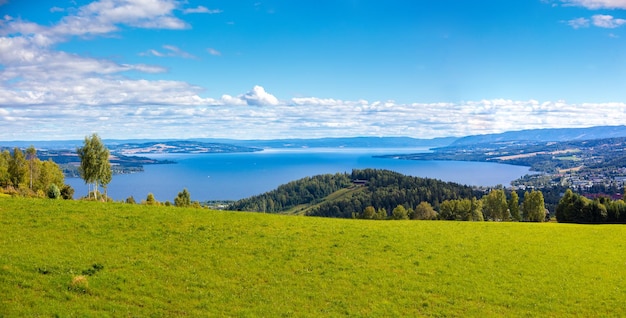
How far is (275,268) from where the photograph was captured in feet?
69.8

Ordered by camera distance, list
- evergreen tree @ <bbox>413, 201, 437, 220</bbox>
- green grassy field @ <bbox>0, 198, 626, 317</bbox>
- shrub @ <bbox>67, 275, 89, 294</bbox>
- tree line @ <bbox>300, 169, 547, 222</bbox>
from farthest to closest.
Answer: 1. evergreen tree @ <bbox>413, 201, 437, 220</bbox>
2. tree line @ <bbox>300, 169, 547, 222</bbox>
3. green grassy field @ <bbox>0, 198, 626, 317</bbox>
4. shrub @ <bbox>67, 275, 89, 294</bbox>

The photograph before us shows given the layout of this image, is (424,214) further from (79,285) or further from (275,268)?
(79,285)

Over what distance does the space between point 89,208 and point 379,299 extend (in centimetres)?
2159

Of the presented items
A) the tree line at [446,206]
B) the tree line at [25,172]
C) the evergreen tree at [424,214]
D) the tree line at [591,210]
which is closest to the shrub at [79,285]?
the tree line at [25,172]

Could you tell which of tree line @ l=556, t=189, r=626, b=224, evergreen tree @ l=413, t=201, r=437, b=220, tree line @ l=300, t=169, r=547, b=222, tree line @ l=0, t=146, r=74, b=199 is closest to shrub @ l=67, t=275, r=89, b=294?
tree line @ l=0, t=146, r=74, b=199

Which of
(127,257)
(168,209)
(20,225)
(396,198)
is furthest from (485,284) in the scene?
(396,198)

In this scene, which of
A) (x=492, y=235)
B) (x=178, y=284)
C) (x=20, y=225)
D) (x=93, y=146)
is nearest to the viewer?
(x=178, y=284)

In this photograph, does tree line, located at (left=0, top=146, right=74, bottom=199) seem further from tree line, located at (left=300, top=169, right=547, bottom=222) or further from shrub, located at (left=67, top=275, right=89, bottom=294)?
tree line, located at (left=300, top=169, right=547, bottom=222)

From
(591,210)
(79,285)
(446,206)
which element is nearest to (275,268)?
(79,285)

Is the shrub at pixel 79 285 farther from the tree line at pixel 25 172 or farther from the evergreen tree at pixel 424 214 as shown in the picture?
the evergreen tree at pixel 424 214

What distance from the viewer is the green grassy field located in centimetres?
1695

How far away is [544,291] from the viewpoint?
20.3 metres

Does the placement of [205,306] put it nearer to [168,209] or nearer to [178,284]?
[178,284]

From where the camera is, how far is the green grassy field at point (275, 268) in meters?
17.0
